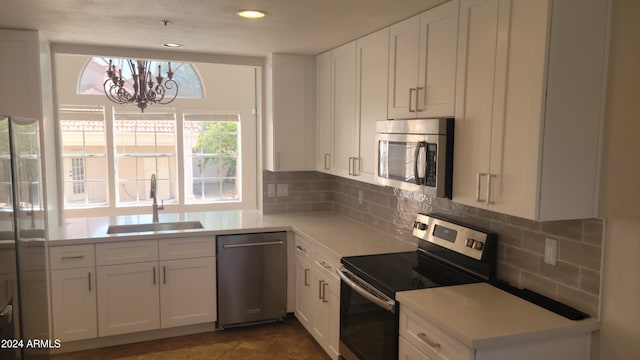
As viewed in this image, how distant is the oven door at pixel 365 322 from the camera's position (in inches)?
92.5

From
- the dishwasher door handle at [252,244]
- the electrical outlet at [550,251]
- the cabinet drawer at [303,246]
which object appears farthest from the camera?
the dishwasher door handle at [252,244]

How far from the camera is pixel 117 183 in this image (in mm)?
6828

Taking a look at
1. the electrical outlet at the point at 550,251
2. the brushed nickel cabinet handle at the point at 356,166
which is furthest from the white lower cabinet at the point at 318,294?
the electrical outlet at the point at 550,251

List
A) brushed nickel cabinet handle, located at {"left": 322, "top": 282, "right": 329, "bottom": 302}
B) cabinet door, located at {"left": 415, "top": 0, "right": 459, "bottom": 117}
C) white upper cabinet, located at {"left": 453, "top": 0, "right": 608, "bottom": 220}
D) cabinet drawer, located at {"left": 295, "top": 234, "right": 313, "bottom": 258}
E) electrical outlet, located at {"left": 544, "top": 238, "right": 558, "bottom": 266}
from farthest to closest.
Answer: cabinet drawer, located at {"left": 295, "top": 234, "right": 313, "bottom": 258} < brushed nickel cabinet handle, located at {"left": 322, "top": 282, "right": 329, "bottom": 302} < cabinet door, located at {"left": 415, "top": 0, "right": 459, "bottom": 117} < electrical outlet, located at {"left": 544, "top": 238, "right": 558, "bottom": 266} < white upper cabinet, located at {"left": 453, "top": 0, "right": 608, "bottom": 220}

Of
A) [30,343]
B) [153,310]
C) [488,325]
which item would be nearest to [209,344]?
[153,310]

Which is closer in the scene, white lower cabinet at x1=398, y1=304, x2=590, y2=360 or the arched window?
white lower cabinet at x1=398, y1=304, x2=590, y2=360

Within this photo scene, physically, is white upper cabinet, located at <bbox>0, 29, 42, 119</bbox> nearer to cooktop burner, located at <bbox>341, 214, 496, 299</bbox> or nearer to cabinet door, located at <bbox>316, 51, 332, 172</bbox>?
cabinet door, located at <bbox>316, 51, 332, 172</bbox>

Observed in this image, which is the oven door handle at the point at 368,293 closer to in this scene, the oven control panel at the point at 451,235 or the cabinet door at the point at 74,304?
the oven control panel at the point at 451,235

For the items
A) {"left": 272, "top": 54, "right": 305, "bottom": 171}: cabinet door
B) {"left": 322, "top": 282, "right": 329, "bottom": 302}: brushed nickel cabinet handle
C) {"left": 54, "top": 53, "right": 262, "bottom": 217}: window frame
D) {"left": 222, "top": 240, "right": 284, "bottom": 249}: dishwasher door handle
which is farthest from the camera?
{"left": 54, "top": 53, "right": 262, "bottom": 217}: window frame

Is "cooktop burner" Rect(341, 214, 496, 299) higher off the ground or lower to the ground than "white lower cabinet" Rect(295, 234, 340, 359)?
higher

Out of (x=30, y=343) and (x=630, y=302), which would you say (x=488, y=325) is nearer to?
(x=630, y=302)

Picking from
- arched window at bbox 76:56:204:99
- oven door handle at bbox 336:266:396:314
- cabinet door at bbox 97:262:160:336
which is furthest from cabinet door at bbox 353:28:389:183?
arched window at bbox 76:56:204:99

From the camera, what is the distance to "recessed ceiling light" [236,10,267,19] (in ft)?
8.47

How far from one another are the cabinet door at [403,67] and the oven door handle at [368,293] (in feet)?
3.12
